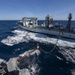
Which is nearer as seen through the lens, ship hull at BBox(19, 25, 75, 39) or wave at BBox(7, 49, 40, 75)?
wave at BBox(7, 49, 40, 75)

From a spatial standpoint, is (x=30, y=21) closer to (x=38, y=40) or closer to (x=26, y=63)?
(x=38, y=40)

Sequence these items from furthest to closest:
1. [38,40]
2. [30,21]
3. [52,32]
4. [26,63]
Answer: [30,21]
[52,32]
[38,40]
[26,63]

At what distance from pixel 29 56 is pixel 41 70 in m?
3.99

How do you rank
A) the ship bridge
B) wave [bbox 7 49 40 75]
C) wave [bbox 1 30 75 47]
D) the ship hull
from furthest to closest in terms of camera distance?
the ship bridge < the ship hull < wave [bbox 1 30 75 47] < wave [bbox 7 49 40 75]

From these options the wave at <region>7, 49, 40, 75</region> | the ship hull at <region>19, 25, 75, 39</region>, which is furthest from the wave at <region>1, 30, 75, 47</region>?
the wave at <region>7, 49, 40, 75</region>

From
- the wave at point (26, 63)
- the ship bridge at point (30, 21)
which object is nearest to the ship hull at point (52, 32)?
the ship bridge at point (30, 21)

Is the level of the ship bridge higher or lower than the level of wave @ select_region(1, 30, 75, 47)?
higher

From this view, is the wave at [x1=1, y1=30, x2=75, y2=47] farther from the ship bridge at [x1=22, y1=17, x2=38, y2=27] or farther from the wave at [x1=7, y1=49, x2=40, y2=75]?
the ship bridge at [x1=22, y1=17, x2=38, y2=27]

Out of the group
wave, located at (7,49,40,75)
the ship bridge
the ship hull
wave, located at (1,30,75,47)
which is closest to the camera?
wave, located at (7,49,40,75)

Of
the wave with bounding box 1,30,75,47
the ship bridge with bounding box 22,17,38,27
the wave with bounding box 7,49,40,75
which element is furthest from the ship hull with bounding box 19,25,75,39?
the wave with bounding box 7,49,40,75

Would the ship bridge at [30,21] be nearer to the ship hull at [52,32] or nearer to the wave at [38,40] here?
the ship hull at [52,32]

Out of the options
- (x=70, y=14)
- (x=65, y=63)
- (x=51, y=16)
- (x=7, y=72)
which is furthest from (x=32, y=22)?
(x=7, y=72)

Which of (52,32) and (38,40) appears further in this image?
(52,32)

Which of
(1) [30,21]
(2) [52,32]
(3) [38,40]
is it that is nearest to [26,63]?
(3) [38,40]
